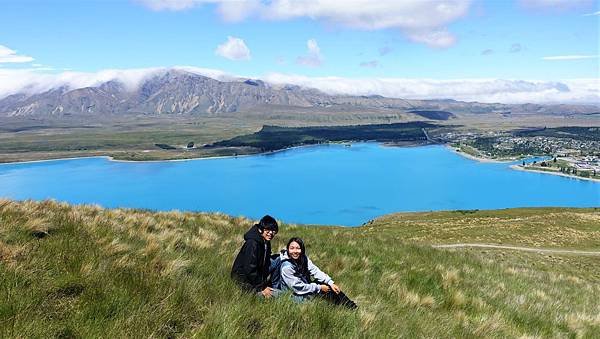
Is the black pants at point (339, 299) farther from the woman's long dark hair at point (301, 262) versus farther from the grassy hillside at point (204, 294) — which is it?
the woman's long dark hair at point (301, 262)

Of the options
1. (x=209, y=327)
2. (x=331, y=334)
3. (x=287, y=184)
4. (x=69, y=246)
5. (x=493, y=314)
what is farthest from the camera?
(x=287, y=184)

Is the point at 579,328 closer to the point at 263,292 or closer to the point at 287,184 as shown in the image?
the point at 263,292

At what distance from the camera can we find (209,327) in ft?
15.8

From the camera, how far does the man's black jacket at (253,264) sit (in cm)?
742

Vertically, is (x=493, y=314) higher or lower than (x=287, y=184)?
higher

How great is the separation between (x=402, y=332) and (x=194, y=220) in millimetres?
11318

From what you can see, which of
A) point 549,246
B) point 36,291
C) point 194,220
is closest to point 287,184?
point 549,246

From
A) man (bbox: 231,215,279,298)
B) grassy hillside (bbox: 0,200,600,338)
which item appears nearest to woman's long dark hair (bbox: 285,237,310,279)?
man (bbox: 231,215,279,298)

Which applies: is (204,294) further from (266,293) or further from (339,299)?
(339,299)

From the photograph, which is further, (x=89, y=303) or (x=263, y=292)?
(x=263, y=292)

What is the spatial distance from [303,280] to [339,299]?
825 mm

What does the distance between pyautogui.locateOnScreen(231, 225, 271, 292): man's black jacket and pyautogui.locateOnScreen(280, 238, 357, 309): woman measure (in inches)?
14.1

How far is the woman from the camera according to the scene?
7.46 metres

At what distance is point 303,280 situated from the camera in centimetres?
795
